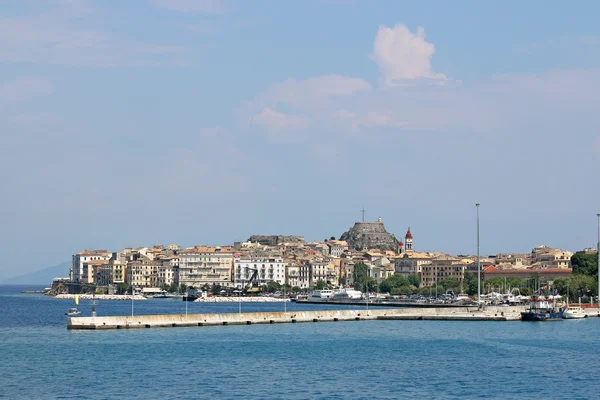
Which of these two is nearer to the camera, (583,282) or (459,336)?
(459,336)

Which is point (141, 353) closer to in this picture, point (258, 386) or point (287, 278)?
point (258, 386)

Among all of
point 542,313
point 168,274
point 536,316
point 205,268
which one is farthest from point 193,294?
point 536,316

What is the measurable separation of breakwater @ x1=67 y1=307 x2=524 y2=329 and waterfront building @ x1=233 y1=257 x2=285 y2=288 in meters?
97.2

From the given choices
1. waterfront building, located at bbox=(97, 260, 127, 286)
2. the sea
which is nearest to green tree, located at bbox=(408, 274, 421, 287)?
waterfront building, located at bbox=(97, 260, 127, 286)

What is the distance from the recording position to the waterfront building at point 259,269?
189 m

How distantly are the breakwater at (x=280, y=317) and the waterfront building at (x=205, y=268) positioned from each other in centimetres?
9927

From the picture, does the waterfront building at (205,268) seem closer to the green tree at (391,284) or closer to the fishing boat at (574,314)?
the green tree at (391,284)

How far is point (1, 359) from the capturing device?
174 ft

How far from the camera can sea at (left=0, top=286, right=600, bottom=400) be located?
4231 cm

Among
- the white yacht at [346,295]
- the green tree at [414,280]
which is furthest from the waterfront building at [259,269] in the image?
the white yacht at [346,295]

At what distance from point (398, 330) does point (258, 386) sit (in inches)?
1290

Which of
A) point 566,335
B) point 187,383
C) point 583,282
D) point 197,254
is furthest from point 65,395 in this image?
point 197,254

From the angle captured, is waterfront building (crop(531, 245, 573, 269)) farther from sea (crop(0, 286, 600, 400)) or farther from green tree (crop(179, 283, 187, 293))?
sea (crop(0, 286, 600, 400))

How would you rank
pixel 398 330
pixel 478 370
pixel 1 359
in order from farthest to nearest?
pixel 398 330 < pixel 1 359 < pixel 478 370
